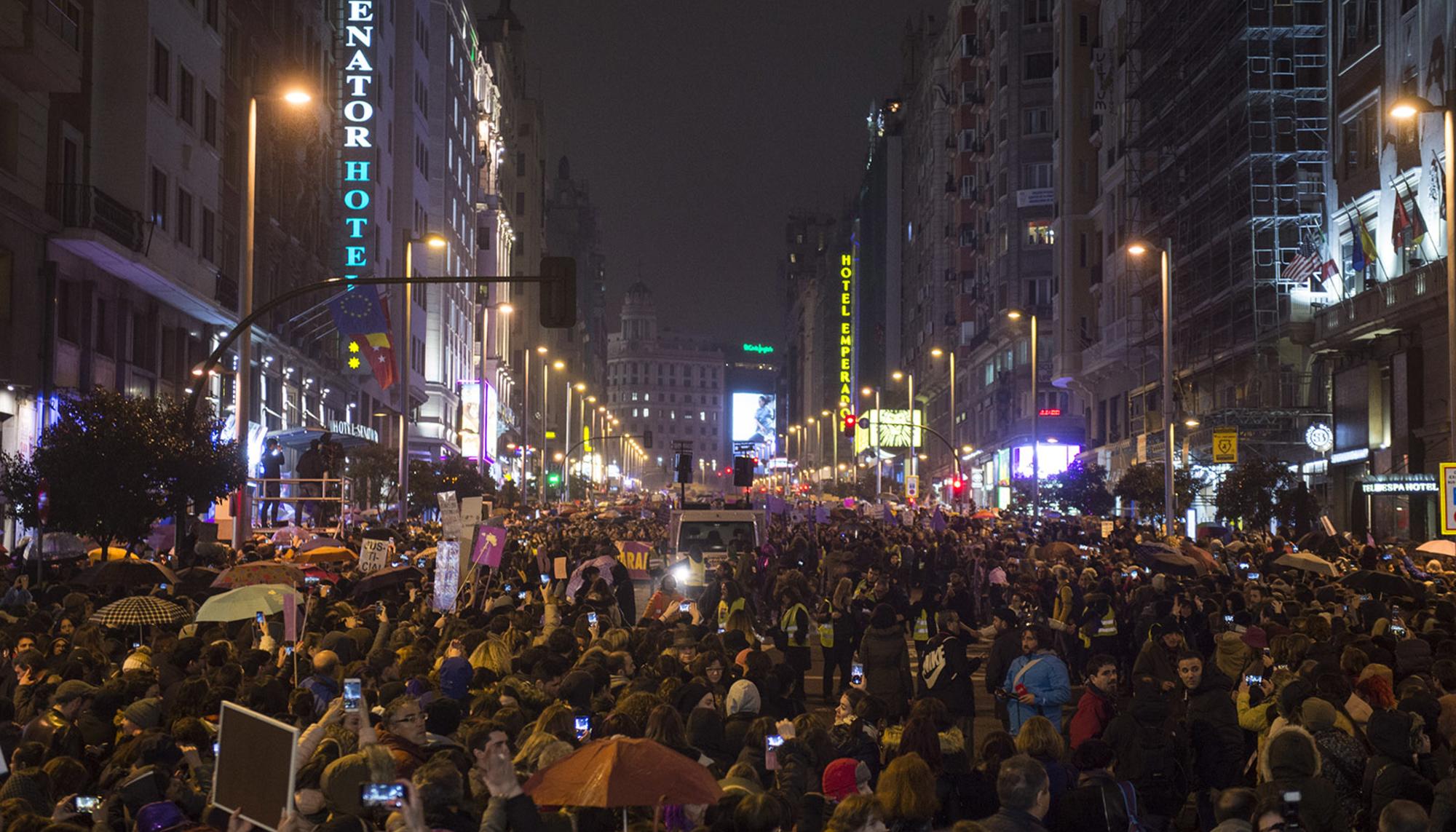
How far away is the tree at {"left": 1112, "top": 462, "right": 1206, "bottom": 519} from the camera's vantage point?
163ft

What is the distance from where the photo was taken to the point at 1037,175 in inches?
3770

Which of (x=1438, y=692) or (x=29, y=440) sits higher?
(x=29, y=440)

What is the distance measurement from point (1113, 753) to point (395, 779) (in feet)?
14.2

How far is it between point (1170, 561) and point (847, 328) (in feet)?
550

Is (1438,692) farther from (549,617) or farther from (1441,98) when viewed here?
(1441,98)

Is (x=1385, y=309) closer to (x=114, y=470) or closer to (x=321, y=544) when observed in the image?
(x=321, y=544)

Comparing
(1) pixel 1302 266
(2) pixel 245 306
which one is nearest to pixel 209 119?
(2) pixel 245 306

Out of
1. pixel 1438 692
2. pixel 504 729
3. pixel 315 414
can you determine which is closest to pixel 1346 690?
pixel 1438 692

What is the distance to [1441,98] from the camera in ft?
129

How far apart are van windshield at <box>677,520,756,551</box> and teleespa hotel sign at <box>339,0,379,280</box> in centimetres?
3217

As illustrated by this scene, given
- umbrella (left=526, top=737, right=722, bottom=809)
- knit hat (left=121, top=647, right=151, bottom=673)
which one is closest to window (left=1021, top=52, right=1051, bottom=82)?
knit hat (left=121, top=647, right=151, bottom=673)

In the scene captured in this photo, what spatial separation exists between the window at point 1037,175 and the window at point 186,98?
193 feet

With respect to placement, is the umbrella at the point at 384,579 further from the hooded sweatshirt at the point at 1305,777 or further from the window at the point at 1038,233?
the window at the point at 1038,233

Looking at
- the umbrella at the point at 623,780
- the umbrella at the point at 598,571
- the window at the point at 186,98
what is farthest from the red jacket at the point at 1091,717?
the window at the point at 186,98
